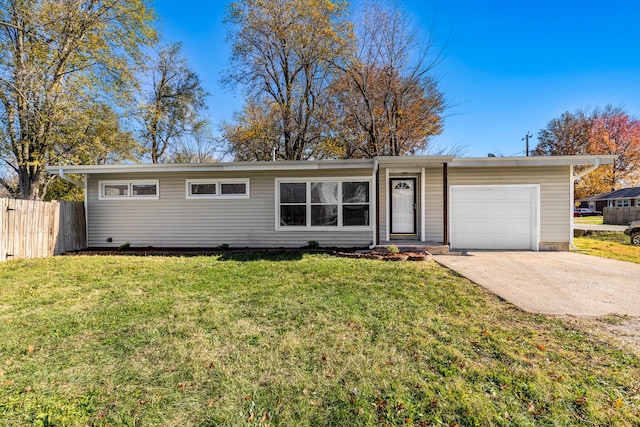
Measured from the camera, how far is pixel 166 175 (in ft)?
29.7

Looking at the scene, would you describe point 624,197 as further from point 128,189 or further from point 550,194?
point 128,189

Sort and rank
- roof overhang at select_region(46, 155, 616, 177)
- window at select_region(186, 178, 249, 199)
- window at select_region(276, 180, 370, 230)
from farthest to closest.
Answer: window at select_region(186, 178, 249, 199) → window at select_region(276, 180, 370, 230) → roof overhang at select_region(46, 155, 616, 177)

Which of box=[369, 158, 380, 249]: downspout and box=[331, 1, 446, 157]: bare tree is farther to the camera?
box=[331, 1, 446, 157]: bare tree

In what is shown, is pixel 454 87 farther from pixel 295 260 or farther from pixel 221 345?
pixel 221 345

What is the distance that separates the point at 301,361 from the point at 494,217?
8244mm

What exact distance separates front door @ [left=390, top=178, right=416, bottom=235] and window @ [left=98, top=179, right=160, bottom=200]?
746 cm

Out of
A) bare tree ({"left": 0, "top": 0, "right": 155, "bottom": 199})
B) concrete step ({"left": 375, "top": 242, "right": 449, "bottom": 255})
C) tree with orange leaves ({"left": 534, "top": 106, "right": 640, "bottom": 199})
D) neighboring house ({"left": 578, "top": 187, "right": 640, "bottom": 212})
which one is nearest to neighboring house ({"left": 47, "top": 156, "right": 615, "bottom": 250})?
concrete step ({"left": 375, "top": 242, "right": 449, "bottom": 255})

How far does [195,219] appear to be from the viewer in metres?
9.12

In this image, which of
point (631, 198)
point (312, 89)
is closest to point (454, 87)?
point (312, 89)

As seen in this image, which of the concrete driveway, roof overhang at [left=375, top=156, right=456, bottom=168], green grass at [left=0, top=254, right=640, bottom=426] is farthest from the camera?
roof overhang at [left=375, top=156, right=456, bottom=168]

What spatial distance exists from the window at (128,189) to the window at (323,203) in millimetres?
4054

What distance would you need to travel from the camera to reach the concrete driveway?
370 cm

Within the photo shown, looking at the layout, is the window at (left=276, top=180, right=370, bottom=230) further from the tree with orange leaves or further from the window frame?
the tree with orange leaves

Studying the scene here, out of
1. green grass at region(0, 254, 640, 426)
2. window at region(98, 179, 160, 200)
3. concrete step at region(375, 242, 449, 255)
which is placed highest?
window at region(98, 179, 160, 200)
